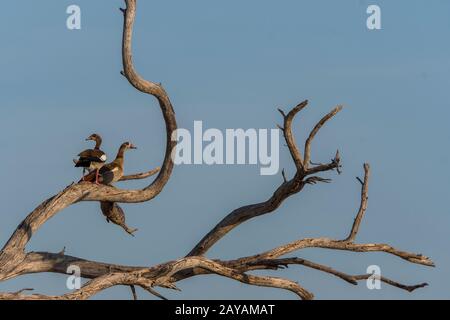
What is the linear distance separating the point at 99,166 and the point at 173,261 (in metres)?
2.50

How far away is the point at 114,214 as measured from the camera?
25.4 metres

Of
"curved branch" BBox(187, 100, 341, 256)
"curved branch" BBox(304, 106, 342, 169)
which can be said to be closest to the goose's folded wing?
→ "curved branch" BBox(187, 100, 341, 256)

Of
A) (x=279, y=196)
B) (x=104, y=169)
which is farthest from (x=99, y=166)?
(x=279, y=196)

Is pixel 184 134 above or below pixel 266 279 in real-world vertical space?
above

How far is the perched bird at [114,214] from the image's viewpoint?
25.2 m

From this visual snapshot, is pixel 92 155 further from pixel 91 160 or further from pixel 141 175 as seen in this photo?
pixel 141 175

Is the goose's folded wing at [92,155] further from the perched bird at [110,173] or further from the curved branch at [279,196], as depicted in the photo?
the curved branch at [279,196]

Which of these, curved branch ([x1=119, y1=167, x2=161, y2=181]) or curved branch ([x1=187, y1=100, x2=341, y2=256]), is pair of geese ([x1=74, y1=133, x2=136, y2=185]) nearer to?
curved branch ([x1=119, y1=167, x2=161, y2=181])

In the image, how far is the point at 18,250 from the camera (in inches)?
930
